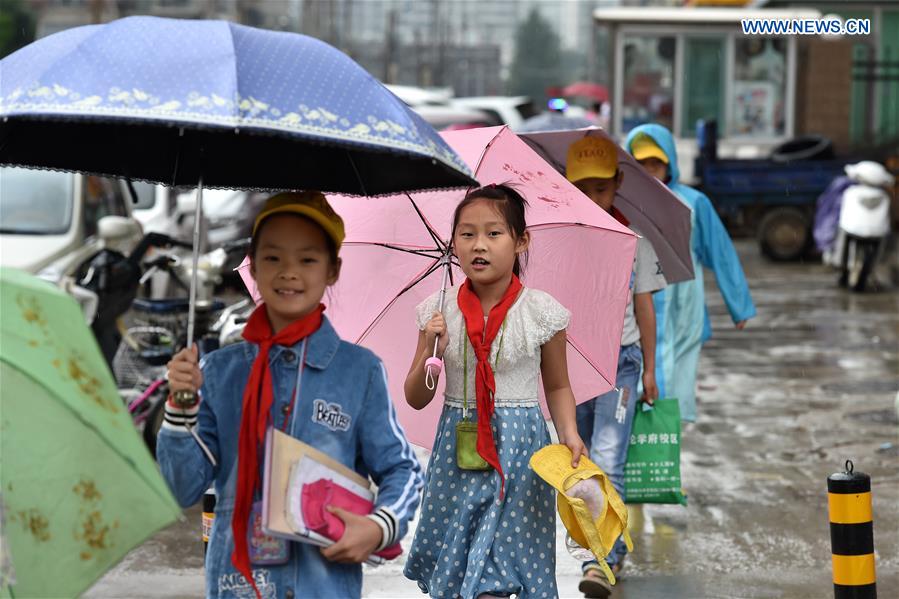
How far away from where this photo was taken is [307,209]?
10.6 ft

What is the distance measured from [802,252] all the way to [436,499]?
17.3 meters

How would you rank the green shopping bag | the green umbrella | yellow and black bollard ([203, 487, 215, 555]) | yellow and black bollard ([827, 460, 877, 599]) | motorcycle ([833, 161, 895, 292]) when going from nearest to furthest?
the green umbrella → yellow and black bollard ([203, 487, 215, 555]) → yellow and black bollard ([827, 460, 877, 599]) → the green shopping bag → motorcycle ([833, 161, 895, 292])

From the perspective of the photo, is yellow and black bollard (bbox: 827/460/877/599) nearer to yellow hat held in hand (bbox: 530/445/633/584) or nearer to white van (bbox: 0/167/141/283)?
yellow hat held in hand (bbox: 530/445/633/584)

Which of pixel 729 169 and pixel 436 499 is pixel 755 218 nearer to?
pixel 729 169

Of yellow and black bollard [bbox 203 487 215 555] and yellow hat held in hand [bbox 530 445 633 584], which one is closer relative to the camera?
yellow hat held in hand [bbox 530 445 633 584]

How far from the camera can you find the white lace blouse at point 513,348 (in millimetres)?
4316

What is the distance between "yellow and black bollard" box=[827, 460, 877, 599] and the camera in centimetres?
500

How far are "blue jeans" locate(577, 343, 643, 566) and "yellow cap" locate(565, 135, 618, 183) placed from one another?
779mm

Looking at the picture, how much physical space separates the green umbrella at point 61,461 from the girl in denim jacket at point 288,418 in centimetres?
39

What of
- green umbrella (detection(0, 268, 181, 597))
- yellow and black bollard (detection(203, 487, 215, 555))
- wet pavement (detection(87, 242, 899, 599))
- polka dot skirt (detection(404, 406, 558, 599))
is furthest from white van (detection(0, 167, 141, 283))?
green umbrella (detection(0, 268, 181, 597))

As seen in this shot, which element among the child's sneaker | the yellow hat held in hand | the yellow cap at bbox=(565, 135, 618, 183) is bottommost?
the child's sneaker

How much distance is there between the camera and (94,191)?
11.1 meters

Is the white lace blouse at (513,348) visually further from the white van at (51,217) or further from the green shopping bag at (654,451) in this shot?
the white van at (51,217)

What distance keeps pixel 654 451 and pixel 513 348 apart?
1994 millimetres
